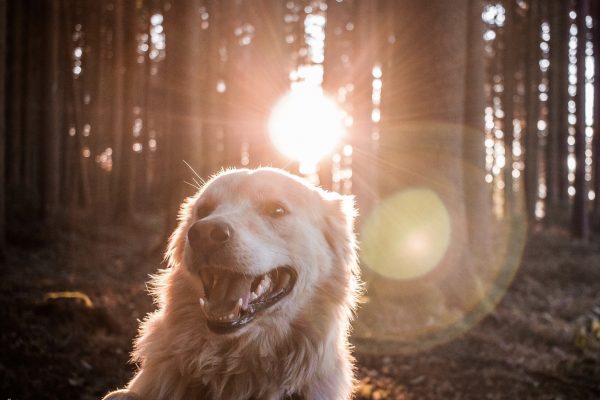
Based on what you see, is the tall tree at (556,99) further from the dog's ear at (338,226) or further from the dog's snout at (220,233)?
the dog's snout at (220,233)

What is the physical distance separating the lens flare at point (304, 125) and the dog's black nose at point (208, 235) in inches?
253

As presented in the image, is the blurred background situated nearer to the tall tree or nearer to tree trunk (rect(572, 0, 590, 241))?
tree trunk (rect(572, 0, 590, 241))

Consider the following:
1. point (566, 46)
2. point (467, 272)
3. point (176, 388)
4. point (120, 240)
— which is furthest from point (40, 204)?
point (566, 46)

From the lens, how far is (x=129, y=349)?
5375mm

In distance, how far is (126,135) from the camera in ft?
57.8

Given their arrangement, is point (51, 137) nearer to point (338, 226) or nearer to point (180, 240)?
point (180, 240)

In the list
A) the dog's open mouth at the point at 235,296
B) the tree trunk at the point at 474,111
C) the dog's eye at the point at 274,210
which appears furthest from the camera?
the tree trunk at the point at 474,111

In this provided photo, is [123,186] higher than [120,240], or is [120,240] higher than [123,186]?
[123,186]

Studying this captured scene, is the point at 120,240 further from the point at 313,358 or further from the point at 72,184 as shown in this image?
the point at 313,358

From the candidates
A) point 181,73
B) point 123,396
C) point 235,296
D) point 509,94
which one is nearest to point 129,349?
point 123,396

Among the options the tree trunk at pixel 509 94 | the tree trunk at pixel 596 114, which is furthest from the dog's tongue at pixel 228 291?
the tree trunk at pixel 596 114

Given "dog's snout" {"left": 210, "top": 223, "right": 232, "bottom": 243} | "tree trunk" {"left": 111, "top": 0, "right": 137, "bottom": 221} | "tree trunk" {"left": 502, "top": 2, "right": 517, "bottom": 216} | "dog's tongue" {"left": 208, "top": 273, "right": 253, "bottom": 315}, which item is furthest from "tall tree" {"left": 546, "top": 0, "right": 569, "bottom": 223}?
"dog's snout" {"left": 210, "top": 223, "right": 232, "bottom": 243}

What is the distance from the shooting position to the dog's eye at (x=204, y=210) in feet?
11.4

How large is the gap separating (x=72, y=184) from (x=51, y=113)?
7.25m
